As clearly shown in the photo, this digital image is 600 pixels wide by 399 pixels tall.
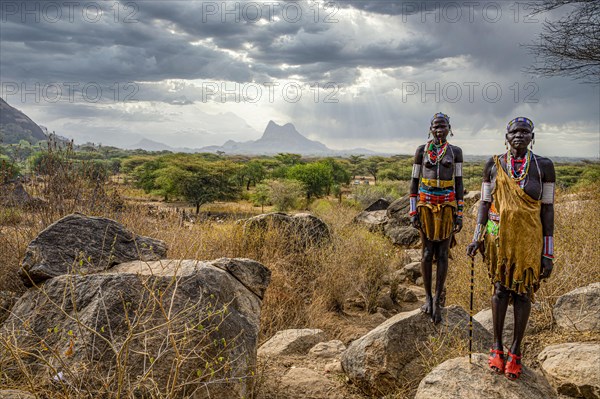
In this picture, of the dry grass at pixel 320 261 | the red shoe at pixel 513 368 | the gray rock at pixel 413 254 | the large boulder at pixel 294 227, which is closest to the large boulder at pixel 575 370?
the dry grass at pixel 320 261

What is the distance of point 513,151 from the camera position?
349cm

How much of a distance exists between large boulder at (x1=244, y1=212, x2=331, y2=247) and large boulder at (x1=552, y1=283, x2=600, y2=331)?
4931 mm

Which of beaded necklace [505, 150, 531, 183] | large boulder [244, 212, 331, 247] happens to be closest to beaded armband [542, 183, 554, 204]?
beaded necklace [505, 150, 531, 183]

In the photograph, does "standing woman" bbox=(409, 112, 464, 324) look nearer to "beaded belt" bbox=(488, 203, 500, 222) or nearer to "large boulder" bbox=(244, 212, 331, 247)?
"beaded belt" bbox=(488, 203, 500, 222)

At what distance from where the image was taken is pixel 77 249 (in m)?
4.39

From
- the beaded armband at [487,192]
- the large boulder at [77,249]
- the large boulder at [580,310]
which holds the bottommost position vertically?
the large boulder at [580,310]

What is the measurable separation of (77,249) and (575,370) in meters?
4.97

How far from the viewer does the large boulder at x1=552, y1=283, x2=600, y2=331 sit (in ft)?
17.0

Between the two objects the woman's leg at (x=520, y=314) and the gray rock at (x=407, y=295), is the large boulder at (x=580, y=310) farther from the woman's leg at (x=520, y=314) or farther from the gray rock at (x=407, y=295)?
the gray rock at (x=407, y=295)

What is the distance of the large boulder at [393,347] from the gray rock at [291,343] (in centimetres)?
95

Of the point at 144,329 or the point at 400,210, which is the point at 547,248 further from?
the point at 400,210

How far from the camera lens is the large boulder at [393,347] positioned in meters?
4.27

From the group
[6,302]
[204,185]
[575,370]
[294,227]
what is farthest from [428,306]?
[204,185]

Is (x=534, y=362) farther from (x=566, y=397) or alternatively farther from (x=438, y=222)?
(x=438, y=222)
